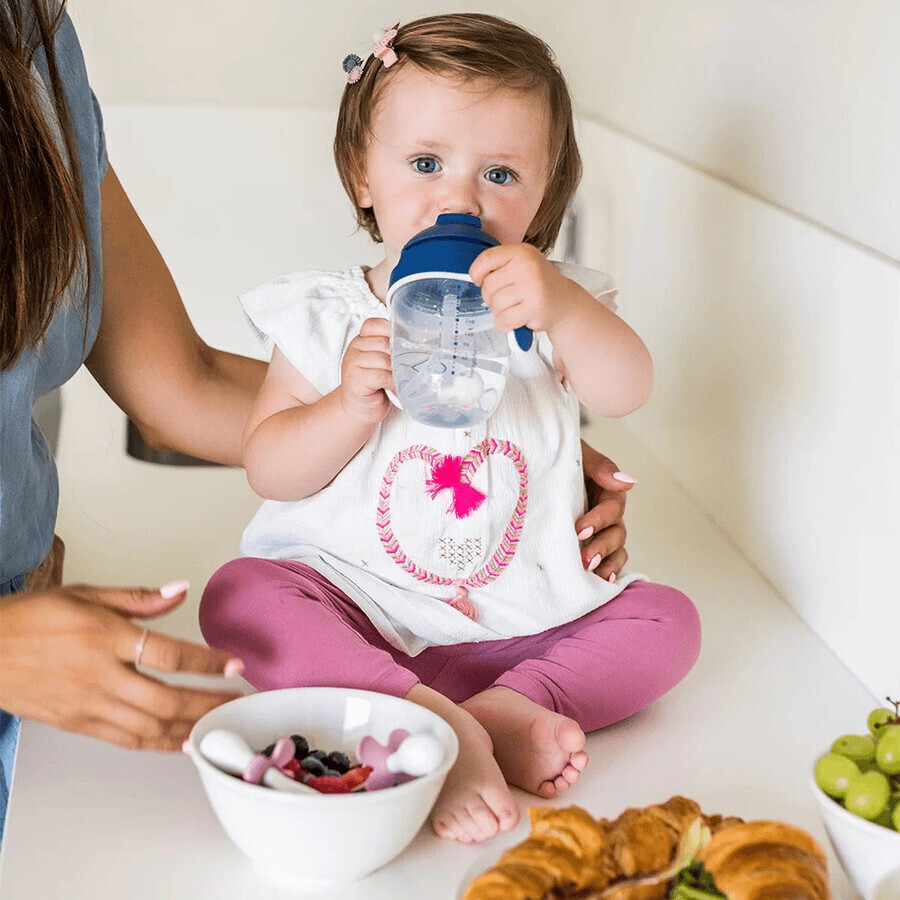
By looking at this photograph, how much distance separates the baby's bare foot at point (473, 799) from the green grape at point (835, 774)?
22 centimetres

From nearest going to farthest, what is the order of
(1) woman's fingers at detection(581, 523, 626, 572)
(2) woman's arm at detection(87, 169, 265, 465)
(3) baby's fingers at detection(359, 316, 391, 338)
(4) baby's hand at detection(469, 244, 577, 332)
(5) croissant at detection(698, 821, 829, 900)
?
(5) croissant at detection(698, 821, 829, 900) → (4) baby's hand at detection(469, 244, 577, 332) → (3) baby's fingers at detection(359, 316, 391, 338) → (1) woman's fingers at detection(581, 523, 626, 572) → (2) woman's arm at detection(87, 169, 265, 465)

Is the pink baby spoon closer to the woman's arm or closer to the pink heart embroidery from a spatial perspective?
the pink heart embroidery

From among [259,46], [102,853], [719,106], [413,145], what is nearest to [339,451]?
[413,145]

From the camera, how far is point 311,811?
2.21ft

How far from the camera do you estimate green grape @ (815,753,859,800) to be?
2.07ft

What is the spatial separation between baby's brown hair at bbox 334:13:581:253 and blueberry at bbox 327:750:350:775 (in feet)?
1.69

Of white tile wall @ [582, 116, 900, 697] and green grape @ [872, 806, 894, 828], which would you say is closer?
green grape @ [872, 806, 894, 828]

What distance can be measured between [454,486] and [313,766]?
1.07 ft

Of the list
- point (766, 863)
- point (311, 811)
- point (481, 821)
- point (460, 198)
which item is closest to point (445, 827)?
point (481, 821)

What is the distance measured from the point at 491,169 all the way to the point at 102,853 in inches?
22.1

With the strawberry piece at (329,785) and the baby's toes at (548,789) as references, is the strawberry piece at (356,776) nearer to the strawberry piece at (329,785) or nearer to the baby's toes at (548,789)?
the strawberry piece at (329,785)

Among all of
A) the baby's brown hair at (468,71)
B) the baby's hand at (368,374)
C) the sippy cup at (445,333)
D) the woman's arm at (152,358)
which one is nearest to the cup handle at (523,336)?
the sippy cup at (445,333)

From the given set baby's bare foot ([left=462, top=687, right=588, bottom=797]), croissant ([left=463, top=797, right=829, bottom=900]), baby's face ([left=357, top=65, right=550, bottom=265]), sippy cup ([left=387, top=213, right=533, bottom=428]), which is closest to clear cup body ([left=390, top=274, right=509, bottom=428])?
sippy cup ([left=387, top=213, right=533, bottom=428])

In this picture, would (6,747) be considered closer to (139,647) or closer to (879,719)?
(139,647)
